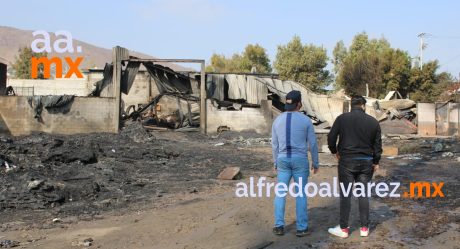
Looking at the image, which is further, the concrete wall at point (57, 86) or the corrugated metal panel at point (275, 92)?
the concrete wall at point (57, 86)

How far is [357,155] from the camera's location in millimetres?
5676

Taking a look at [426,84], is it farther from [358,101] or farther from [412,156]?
[358,101]

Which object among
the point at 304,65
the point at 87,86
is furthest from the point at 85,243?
the point at 304,65

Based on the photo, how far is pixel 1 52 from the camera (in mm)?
152125

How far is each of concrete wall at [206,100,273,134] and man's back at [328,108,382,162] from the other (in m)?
18.5

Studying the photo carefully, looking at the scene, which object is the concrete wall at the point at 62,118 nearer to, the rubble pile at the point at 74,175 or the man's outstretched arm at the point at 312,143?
the rubble pile at the point at 74,175

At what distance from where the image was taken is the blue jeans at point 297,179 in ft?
18.8

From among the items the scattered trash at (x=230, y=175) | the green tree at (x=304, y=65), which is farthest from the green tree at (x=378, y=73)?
the scattered trash at (x=230, y=175)

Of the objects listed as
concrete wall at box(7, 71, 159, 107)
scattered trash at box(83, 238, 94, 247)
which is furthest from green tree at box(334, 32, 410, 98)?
scattered trash at box(83, 238, 94, 247)

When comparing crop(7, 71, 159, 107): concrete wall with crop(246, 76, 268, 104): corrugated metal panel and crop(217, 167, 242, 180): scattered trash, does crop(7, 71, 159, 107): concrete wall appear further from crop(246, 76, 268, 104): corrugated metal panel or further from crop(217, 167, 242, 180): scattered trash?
crop(217, 167, 242, 180): scattered trash

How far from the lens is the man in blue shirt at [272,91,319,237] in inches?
226

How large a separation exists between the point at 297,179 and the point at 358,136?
2.82 feet

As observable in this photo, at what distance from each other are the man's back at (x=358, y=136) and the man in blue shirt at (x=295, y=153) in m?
0.33

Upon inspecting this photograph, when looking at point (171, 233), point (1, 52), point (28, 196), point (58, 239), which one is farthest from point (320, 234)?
point (1, 52)
